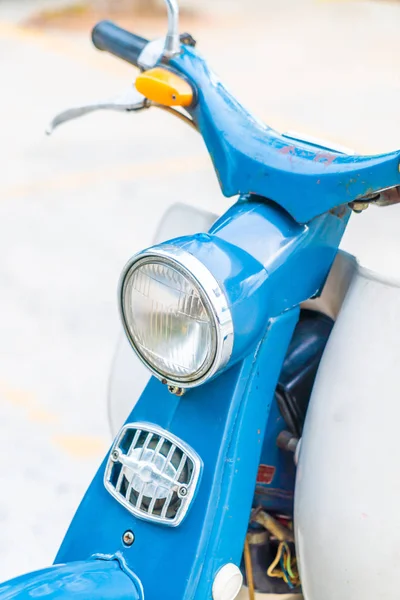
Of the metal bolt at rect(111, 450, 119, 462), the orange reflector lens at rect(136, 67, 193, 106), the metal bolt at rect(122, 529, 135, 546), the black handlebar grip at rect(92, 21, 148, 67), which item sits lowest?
the metal bolt at rect(122, 529, 135, 546)

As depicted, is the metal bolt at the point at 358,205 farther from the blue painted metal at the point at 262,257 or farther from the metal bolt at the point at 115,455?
the metal bolt at the point at 115,455

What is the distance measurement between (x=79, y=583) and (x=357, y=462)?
47 centimetres

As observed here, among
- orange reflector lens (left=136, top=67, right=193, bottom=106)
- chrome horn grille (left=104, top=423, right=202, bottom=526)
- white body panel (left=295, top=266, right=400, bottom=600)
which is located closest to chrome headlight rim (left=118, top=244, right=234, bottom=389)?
chrome horn grille (left=104, top=423, right=202, bottom=526)

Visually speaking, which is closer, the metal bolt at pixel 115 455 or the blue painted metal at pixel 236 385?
the blue painted metal at pixel 236 385

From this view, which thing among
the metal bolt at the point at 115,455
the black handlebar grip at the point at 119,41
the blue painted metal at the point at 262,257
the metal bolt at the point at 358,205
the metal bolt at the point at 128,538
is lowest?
the metal bolt at the point at 128,538

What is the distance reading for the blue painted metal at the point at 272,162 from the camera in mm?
1232

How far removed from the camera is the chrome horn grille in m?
1.26

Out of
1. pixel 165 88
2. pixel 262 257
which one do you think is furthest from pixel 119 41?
pixel 262 257

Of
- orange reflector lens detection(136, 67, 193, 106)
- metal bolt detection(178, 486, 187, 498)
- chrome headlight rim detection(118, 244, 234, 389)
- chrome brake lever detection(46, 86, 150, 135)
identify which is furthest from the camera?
chrome brake lever detection(46, 86, 150, 135)

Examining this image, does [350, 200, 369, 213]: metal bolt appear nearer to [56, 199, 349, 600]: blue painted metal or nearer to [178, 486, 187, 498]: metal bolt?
[56, 199, 349, 600]: blue painted metal

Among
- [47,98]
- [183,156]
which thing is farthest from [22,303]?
[47,98]

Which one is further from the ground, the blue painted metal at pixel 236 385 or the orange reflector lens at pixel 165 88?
the orange reflector lens at pixel 165 88

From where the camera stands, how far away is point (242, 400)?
50.5 inches

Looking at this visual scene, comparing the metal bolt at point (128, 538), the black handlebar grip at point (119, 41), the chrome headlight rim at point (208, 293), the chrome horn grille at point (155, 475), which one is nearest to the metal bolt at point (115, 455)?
the chrome horn grille at point (155, 475)
